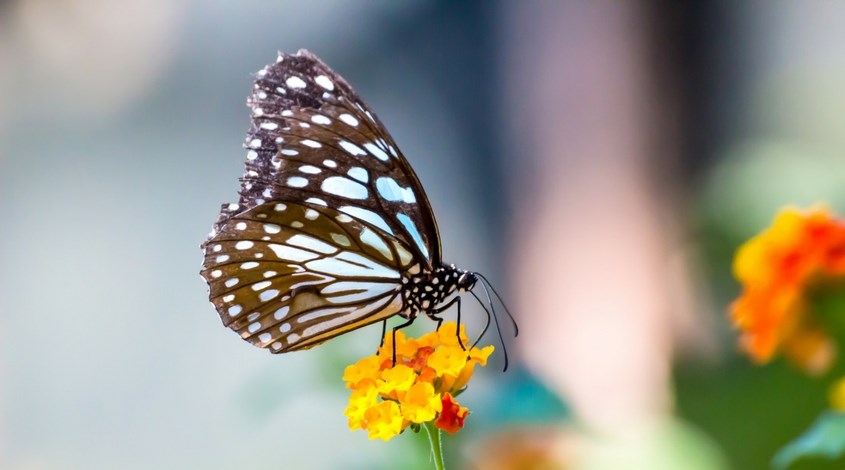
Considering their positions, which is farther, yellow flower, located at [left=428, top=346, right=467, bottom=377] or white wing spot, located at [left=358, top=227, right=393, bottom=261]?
white wing spot, located at [left=358, top=227, right=393, bottom=261]

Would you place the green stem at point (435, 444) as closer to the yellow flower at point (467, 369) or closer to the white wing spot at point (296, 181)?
the yellow flower at point (467, 369)

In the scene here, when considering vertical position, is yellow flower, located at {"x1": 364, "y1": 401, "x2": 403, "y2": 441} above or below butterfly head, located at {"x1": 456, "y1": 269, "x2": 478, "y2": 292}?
below

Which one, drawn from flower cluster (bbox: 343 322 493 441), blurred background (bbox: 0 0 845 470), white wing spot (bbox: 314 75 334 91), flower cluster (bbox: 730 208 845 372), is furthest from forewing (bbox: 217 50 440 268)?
blurred background (bbox: 0 0 845 470)

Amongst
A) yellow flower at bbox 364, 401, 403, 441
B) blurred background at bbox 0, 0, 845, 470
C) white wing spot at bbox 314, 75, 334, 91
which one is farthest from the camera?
blurred background at bbox 0, 0, 845, 470

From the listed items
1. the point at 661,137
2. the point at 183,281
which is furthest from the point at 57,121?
the point at 661,137

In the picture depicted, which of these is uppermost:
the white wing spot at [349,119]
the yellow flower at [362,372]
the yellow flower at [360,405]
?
the white wing spot at [349,119]

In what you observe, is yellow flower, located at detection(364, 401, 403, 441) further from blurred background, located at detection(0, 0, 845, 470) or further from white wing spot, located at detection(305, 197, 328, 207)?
blurred background, located at detection(0, 0, 845, 470)

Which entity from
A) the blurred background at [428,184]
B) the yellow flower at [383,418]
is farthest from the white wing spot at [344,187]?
the blurred background at [428,184]
